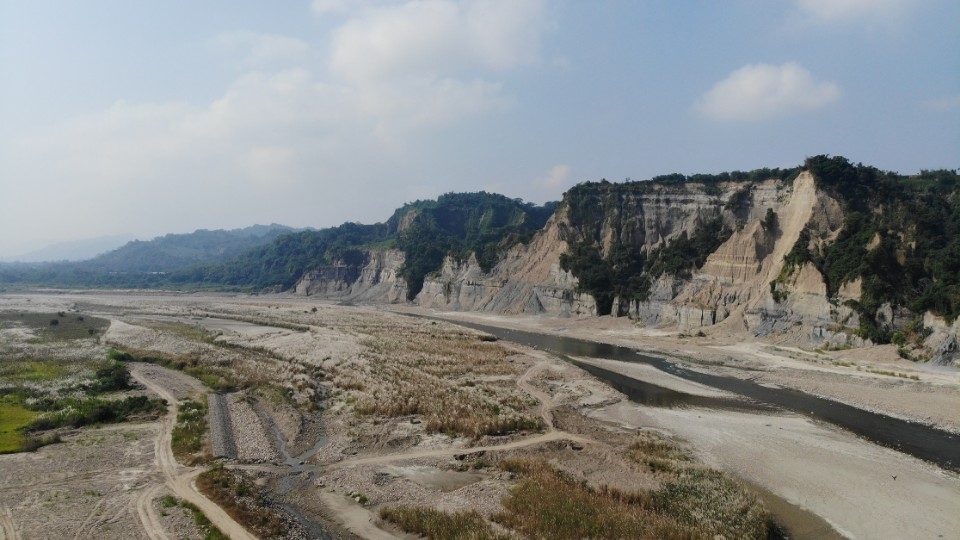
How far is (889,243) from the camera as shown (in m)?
47.9

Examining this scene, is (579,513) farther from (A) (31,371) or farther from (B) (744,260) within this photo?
(B) (744,260)

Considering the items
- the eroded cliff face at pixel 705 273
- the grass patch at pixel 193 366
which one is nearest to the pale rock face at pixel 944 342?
the eroded cliff face at pixel 705 273

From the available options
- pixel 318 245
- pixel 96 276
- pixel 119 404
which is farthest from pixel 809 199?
pixel 96 276

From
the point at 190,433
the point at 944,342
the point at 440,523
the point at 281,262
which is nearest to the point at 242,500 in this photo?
the point at 440,523

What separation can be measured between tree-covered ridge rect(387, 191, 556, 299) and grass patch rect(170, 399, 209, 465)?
73.7 meters

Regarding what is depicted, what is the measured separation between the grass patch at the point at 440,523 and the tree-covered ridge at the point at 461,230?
274 ft

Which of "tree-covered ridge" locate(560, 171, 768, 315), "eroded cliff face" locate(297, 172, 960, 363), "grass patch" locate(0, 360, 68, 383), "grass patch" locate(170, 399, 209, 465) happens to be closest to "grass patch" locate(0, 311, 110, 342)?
"grass patch" locate(0, 360, 68, 383)

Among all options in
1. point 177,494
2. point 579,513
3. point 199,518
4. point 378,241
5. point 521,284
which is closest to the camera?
point 199,518

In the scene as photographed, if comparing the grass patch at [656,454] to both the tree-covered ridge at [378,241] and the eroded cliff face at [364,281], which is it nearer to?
the eroded cliff face at [364,281]

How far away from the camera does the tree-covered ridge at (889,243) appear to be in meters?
43.3

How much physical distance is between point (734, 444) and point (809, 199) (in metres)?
44.7

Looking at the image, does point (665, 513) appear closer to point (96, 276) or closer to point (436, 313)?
point (436, 313)

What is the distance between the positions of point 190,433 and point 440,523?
15633mm

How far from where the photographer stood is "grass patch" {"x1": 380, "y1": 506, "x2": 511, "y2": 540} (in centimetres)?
1680
